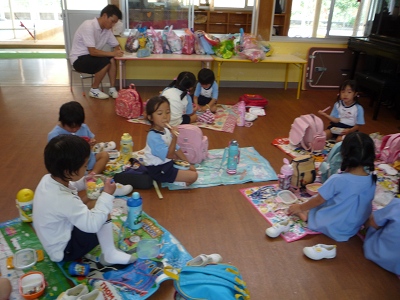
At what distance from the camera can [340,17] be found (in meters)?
6.00

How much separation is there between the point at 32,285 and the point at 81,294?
0.30 m

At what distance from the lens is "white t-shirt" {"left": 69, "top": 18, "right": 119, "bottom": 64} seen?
4.86 m

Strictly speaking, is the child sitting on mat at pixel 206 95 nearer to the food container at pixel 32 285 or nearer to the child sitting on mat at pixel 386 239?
the child sitting on mat at pixel 386 239

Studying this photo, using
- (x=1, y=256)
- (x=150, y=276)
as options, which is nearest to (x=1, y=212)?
(x=1, y=256)

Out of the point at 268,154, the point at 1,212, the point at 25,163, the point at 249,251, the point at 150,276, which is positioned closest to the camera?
the point at 150,276

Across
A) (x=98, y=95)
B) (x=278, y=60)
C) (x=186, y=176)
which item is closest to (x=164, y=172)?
(x=186, y=176)

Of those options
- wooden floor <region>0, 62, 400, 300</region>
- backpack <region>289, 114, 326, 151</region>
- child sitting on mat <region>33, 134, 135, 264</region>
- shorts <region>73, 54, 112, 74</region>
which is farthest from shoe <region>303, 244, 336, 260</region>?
shorts <region>73, 54, 112, 74</region>

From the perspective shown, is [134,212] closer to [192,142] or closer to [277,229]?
[277,229]

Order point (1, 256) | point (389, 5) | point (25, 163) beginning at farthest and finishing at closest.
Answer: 1. point (389, 5)
2. point (25, 163)
3. point (1, 256)

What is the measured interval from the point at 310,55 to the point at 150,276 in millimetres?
4926

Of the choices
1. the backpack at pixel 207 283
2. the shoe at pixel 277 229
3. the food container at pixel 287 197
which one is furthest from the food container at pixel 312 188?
the backpack at pixel 207 283

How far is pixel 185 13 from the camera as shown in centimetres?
578

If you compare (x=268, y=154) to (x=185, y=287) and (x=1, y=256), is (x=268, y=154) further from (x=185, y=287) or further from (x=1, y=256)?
(x=1, y=256)

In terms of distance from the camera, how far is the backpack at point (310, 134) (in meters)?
3.49
